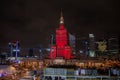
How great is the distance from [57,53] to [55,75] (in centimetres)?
9988

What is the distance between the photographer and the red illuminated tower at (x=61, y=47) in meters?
146

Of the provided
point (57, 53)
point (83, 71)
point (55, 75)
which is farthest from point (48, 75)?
point (57, 53)

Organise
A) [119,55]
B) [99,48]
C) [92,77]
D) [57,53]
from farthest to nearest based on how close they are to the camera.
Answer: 1. [99,48]
2. [119,55]
3. [57,53]
4. [92,77]

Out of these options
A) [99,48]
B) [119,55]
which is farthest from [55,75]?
[99,48]

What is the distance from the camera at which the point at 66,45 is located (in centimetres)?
15212

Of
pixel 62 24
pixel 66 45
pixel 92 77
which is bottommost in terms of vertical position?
pixel 92 77

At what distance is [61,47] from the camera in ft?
492

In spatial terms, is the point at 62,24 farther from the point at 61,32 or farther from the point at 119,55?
the point at 119,55

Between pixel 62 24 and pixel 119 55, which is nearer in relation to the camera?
pixel 62 24

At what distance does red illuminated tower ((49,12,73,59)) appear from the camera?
146 metres

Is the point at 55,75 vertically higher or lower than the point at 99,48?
lower

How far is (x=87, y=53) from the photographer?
189m

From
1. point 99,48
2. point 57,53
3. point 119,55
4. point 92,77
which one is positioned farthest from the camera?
point 99,48

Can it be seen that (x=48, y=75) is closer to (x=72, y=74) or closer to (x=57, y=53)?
(x=72, y=74)
